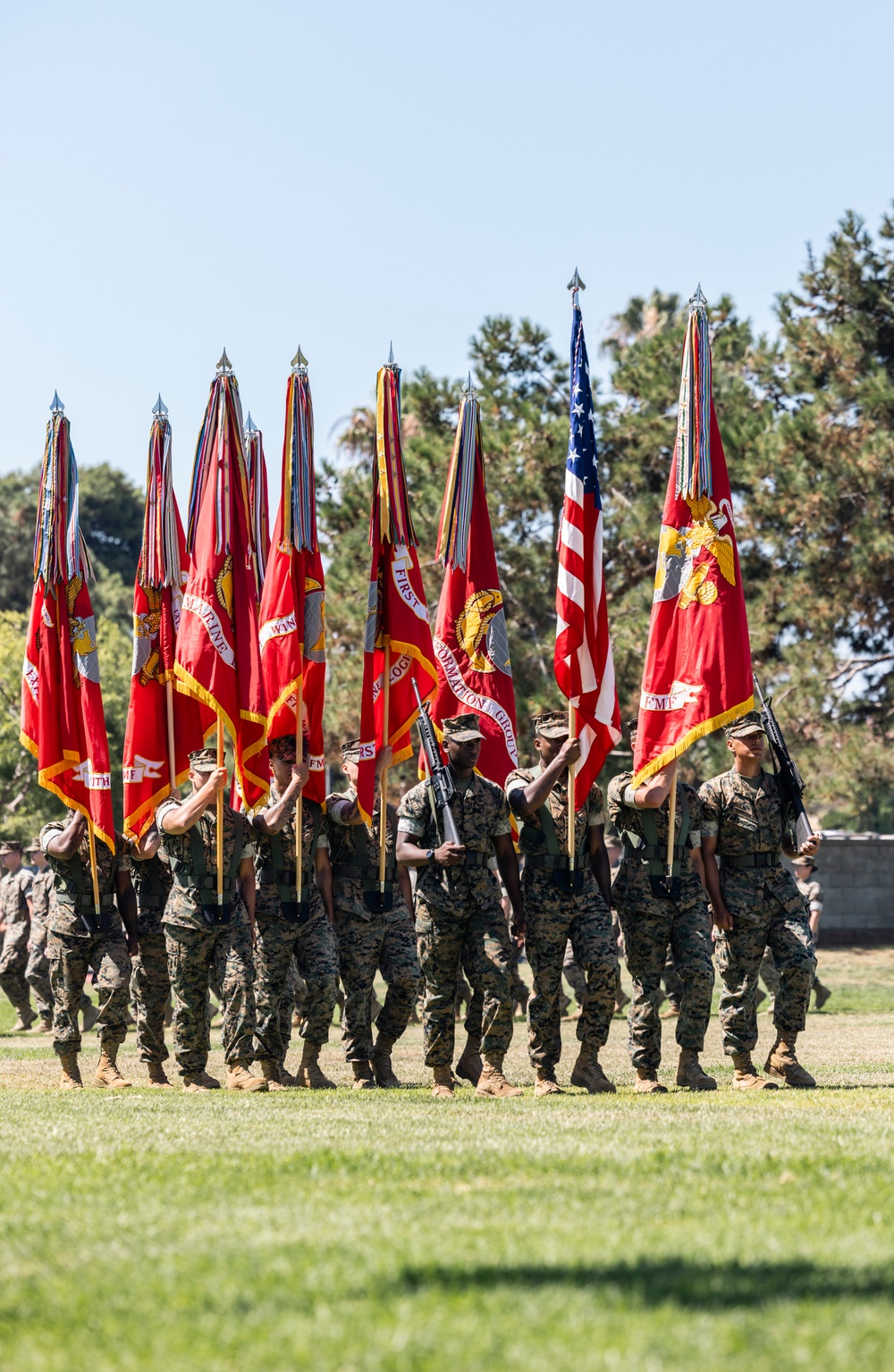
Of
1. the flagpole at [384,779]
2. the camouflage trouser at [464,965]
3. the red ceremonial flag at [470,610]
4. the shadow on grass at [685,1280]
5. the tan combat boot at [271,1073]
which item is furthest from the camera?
the red ceremonial flag at [470,610]

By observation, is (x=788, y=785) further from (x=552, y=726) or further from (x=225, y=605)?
(x=225, y=605)

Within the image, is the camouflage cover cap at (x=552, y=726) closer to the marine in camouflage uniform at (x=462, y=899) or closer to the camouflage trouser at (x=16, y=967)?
the marine in camouflage uniform at (x=462, y=899)

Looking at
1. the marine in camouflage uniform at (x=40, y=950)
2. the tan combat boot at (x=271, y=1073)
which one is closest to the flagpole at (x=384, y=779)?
the tan combat boot at (x=271, y=1073)

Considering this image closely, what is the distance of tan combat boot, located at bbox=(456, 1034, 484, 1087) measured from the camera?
11195 millimetres

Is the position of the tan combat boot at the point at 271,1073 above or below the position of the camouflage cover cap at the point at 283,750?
below

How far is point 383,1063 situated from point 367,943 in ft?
2.71

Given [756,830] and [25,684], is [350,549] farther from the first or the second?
[756,830]

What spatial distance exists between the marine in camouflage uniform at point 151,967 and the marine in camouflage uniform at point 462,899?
2.37 meters

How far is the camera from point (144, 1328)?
13.1ft

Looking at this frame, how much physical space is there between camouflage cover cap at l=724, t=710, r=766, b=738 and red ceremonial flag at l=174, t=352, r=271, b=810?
10.3 ft

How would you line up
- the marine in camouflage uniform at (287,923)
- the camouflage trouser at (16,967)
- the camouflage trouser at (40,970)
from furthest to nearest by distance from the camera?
the camouflage trouser at (16,967)
the camouflage trouser at (40,970)
the marine in camouflage uniform at (287,923)

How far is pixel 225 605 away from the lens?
11.1m

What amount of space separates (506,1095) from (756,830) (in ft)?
7.46

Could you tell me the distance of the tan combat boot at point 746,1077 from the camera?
9898mm
